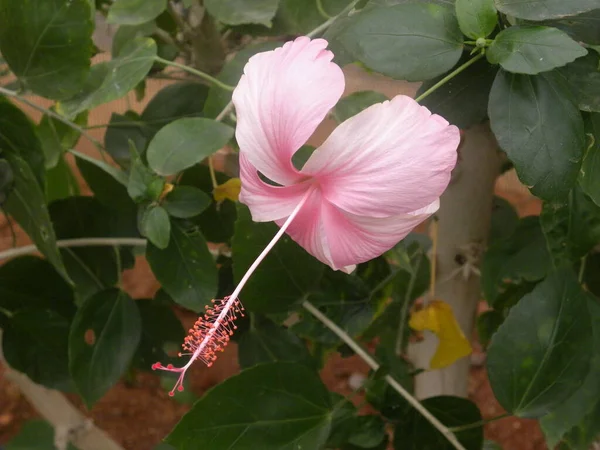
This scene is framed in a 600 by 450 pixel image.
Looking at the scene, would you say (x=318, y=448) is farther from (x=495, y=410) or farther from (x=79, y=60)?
(x=495, y=410)

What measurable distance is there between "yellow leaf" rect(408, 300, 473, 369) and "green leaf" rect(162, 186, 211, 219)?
17 centimetres

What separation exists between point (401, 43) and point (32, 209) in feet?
0.76

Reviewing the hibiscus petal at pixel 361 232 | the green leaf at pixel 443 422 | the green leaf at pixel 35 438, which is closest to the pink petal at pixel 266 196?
the hibiscus petal at pixel 361 232

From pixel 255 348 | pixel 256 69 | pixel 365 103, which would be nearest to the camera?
pixel 256 69

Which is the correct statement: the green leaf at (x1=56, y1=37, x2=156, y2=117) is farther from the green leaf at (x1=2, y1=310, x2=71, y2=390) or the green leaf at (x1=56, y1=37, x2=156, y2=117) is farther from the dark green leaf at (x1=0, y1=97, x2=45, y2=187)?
the green leaf at (x1=2, y1=310, x2=71, y2=390)

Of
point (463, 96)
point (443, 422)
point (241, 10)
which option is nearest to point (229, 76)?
point (241, 10)

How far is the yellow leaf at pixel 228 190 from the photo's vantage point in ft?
1.33

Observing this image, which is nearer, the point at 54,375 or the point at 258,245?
the point at 258,245

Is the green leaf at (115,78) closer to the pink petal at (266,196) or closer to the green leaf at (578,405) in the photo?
the pink petal at (266,196)

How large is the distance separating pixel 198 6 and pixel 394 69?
0.91 feet

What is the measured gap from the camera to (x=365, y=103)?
326 mm

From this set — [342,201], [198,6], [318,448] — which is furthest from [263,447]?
[198,6]

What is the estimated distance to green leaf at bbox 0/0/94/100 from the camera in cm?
33

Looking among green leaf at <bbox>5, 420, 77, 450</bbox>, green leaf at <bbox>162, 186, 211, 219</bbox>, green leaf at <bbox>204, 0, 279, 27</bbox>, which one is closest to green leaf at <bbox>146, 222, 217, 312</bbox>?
green leaf at <bbox>162, 186, 211, 219</bbox>
